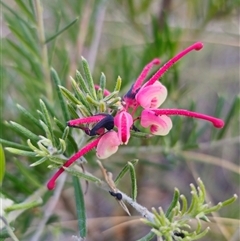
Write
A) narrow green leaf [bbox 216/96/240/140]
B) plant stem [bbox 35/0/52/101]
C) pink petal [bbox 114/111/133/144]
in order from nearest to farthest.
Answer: pink petal [bbox 114/111/133/144], plant stem [bbox 35/0/52/101], narrow green leaf [bbox 216/96/240/140]

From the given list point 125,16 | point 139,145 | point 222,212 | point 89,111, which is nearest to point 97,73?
point 125,16

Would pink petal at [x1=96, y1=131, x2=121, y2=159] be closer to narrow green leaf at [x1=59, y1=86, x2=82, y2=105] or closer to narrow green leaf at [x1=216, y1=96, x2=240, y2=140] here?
narrow green leaf at [x1=59, y1=86, x2=82, y2=105]

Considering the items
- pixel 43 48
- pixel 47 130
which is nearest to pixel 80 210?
pixel 47 130

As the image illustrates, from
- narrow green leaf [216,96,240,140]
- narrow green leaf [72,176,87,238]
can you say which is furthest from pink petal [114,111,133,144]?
narrow green leaf [216,96,240,140]

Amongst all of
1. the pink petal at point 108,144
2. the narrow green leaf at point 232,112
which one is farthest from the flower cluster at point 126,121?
the narrow green leaf at point 232,112

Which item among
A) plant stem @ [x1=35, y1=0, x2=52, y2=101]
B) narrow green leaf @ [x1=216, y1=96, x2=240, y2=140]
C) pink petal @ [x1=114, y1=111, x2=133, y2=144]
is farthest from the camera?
narrow green leaf @ [x1=216, y1=96, x2=240, y2=140]

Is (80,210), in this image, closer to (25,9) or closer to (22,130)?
(22,130)

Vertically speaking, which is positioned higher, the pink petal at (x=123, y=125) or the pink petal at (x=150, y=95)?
the pink petal at (x=150, y=95)

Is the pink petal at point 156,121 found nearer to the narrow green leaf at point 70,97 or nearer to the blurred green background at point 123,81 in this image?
the narrow green leaf at point 70,97
